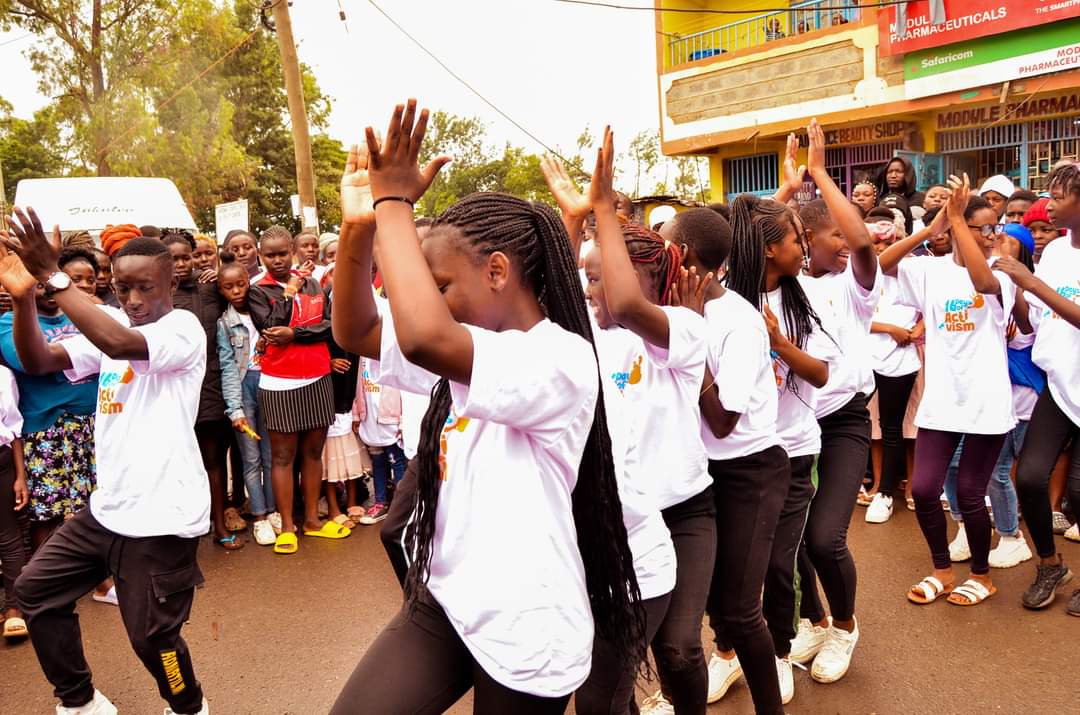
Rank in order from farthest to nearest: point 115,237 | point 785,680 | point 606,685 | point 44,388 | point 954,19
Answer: point 954,19, point 115,237, point 44,388, point 785,680, point 606,685

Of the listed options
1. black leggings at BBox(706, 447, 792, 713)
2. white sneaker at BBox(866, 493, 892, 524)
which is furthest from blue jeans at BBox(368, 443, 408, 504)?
black leggings at BBox(706, 447, 792, 713)

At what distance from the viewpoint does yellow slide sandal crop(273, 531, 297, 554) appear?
607cm

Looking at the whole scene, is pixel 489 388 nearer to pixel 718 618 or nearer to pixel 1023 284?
pixel 718 618

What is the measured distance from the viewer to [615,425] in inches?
95.5

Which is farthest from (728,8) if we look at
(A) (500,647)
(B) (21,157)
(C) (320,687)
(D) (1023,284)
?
(B) (21,157)

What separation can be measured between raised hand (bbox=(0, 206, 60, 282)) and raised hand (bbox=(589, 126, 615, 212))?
1930mm

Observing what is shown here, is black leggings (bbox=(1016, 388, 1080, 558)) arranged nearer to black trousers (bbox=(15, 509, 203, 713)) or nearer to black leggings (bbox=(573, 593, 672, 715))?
black leggings (bbox=(573, 593, 672, 715))

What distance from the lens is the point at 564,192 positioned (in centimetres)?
294

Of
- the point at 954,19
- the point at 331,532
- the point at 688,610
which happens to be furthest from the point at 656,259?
the point at 954,19

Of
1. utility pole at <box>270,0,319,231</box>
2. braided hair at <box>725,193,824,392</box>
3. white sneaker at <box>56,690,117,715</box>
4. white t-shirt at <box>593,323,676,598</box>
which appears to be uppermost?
utility pole at <box>270,0,319,231</box>

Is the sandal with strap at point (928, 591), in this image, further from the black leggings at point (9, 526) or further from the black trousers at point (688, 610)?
the black leggings at point (9, 526)

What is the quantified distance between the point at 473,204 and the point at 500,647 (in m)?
1.03

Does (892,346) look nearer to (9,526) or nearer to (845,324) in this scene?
(845,324)

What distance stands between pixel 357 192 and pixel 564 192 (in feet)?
3.12
